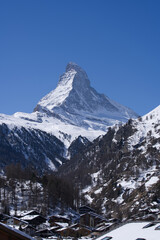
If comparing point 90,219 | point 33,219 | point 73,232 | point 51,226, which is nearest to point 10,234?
point 73,232

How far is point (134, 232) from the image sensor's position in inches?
1793

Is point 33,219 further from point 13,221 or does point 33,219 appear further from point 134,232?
point 134,232

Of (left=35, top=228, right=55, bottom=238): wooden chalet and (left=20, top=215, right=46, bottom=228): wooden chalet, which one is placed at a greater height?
(left=20, top=215, right=46, bottom=228): wooden chalet

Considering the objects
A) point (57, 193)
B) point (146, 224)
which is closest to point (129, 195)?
point (57, 193)

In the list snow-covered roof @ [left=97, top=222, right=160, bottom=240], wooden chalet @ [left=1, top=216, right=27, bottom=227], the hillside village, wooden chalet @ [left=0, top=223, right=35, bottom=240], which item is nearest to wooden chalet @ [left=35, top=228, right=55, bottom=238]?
the hillside village

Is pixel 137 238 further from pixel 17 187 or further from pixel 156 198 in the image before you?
pixel 156 198

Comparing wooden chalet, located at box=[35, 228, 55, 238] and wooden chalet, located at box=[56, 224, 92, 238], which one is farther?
wooden chalet, located at box=[56, 224, 92, 238]

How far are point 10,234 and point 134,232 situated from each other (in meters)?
31.7

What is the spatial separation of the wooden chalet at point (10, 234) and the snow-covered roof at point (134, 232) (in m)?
27.2

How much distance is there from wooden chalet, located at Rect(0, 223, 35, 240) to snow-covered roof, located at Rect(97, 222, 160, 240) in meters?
27.2

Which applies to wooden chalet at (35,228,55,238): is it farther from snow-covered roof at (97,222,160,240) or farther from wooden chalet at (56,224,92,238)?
snow-covered roof at (97,222,160,240)

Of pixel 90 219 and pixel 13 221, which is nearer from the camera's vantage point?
pixel 13 221

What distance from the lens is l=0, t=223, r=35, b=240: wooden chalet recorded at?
642 inches

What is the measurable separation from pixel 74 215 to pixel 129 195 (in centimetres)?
6210
